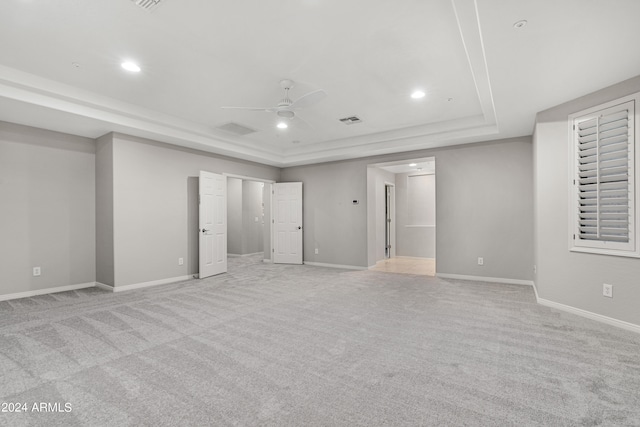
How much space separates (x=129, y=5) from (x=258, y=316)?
3.25 m

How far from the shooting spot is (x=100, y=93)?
4.05 meters

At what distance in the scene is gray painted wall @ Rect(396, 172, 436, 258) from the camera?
8.64m

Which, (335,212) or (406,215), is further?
(406,215)

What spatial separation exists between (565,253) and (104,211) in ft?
22.7

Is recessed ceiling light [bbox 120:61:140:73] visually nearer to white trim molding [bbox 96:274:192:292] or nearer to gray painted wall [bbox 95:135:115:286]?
gray painted wall [bbox 95:135:115:286]

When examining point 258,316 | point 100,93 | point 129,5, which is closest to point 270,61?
point 129,5

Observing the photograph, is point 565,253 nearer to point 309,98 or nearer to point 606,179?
point 606,179

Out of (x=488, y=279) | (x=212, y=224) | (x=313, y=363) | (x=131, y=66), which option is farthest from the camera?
(x=212, y=224)

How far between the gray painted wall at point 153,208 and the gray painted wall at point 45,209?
0.79 metres

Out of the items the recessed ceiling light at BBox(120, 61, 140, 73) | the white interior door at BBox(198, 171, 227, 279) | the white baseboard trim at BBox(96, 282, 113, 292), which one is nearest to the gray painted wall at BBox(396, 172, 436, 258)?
the white interior door at BBox(198, 171, 227, 279)

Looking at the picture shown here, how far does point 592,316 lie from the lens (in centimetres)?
342

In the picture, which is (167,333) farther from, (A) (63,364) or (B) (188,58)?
(B) (188,58)

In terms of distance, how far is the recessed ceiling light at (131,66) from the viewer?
128 inches

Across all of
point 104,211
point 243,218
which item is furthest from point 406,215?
point 104,211
